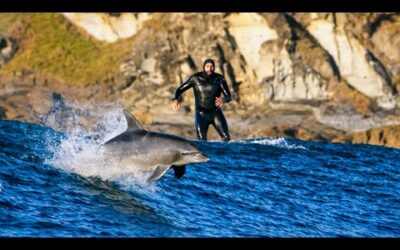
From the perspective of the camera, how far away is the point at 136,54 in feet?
182

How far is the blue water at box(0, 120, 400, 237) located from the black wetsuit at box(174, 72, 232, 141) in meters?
0.96

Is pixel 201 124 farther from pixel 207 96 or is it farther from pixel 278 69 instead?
pixel 278 69

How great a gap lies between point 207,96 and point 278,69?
32.5 m

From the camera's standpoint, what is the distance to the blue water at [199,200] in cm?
1302

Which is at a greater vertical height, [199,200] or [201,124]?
[201,124]

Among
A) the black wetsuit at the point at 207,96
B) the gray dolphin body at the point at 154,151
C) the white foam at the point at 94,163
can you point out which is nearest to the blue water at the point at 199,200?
the white foam at the point at 94,163

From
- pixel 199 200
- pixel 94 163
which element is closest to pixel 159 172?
pixel 199 200

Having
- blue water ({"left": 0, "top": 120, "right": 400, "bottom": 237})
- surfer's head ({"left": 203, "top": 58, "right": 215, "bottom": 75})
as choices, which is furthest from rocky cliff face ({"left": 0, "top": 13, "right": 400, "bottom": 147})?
surfer's head ({"left": 203, "top": 58, "right": 215, "bottom": 75})

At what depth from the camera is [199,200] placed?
15.6 meters

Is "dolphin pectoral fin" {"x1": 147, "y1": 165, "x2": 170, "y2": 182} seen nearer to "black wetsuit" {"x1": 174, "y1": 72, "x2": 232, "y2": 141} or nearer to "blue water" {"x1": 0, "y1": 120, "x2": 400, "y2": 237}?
"blue water" {"x1": 0, "y1": 120, "x2": 400, "y2": 237}

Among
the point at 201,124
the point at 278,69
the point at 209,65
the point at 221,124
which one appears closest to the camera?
the point at 209,65

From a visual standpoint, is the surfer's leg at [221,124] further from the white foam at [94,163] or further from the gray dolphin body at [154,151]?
the gray dolphin body at [154,151]
